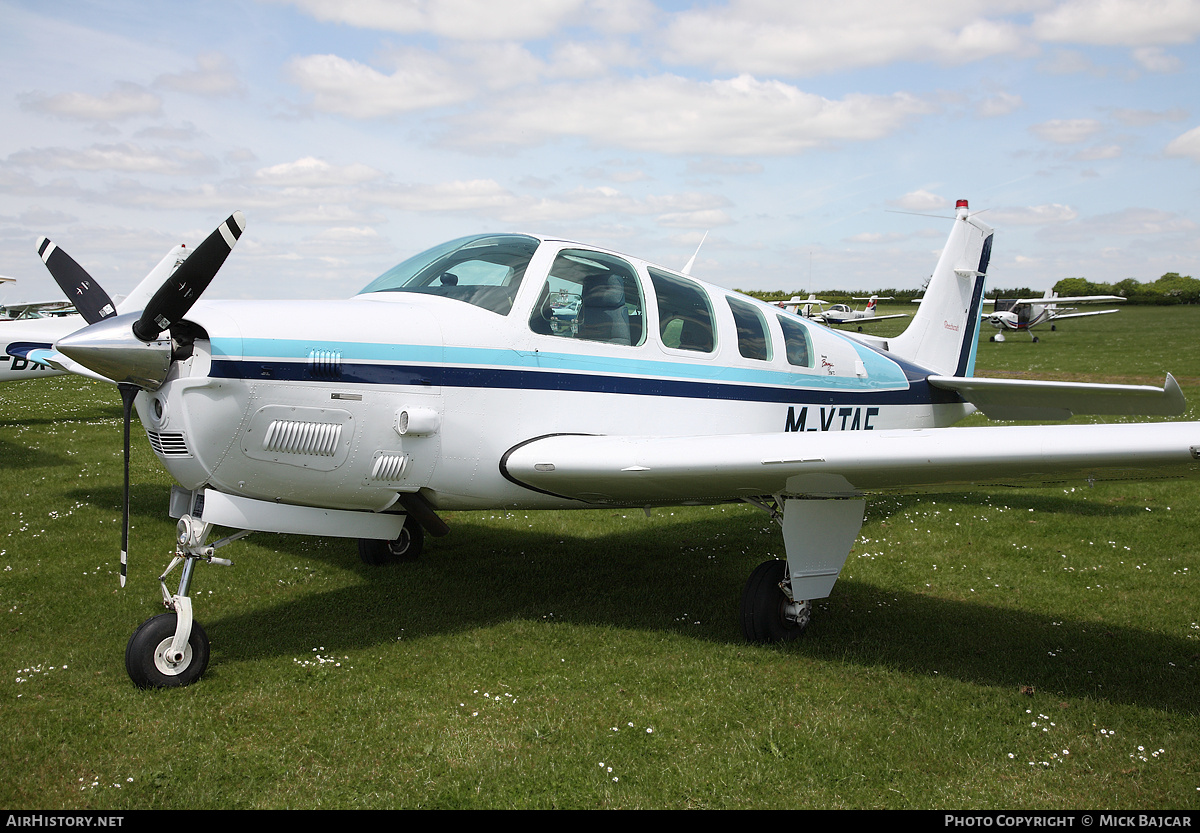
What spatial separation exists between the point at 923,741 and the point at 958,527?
493 cm

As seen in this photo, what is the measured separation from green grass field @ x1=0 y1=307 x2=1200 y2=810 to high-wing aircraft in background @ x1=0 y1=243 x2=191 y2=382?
218 centimetres

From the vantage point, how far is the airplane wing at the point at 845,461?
12.8ft

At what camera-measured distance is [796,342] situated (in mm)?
6633

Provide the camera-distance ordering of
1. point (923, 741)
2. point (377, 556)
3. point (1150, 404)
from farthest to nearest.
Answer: point (377, 556), point (1150, 404), point (923, 741)

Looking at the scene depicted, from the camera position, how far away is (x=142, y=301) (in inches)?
436

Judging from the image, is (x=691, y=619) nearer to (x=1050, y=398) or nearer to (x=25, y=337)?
(x=1050, y=398)

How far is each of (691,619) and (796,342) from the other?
239cm

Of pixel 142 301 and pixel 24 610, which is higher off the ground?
pixel 142 301

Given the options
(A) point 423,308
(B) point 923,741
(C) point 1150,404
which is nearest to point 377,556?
(A) point 423,308

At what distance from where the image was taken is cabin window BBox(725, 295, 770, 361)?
6.16m

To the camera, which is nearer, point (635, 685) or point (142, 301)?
point (635, 685)

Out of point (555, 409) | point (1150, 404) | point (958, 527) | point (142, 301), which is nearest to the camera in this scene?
point (555, 409)

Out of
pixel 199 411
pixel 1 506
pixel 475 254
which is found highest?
pixel 475 254

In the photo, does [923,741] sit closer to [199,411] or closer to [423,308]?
[423,308]
